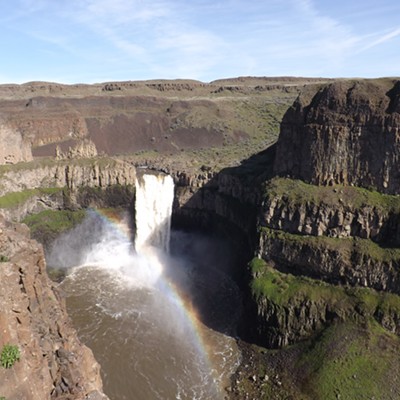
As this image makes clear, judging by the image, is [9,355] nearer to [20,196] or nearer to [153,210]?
[153,210]

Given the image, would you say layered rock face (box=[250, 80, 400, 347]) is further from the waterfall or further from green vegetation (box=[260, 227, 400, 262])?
the waterfall

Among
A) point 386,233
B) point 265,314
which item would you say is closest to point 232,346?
point 265,314

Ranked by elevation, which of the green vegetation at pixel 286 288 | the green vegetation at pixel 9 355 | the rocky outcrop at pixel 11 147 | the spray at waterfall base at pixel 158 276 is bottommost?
the spray at waterfall base at pixel 158 276

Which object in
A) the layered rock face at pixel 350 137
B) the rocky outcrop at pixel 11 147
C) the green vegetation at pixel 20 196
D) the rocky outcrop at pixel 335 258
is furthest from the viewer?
the rocky outcrop at pixel 11 147

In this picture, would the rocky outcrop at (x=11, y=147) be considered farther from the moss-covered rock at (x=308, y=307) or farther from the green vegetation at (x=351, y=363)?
the green vegetation at (x=351, y=363)

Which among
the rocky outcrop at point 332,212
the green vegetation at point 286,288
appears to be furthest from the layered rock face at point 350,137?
the green vegetation at point 286,288

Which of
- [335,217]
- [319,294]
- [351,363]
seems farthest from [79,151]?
[351,363]
